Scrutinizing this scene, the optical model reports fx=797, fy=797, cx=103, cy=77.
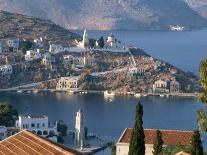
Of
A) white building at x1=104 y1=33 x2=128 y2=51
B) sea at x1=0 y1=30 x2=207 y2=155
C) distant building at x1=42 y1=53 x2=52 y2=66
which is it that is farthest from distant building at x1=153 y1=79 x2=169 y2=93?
distant building at x1=42 y1=53 x2=52 y2=66

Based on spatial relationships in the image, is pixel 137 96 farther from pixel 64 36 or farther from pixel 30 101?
pixel 64 36

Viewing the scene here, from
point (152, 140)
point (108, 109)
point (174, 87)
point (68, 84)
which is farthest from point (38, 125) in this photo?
point (174, 87)

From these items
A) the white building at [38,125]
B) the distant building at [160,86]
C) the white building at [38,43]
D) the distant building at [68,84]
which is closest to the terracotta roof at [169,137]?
the white building at [38,125]

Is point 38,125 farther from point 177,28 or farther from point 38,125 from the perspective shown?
point 177,28

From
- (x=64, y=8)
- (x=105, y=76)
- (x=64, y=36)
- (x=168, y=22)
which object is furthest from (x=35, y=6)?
(x=105, y=76)

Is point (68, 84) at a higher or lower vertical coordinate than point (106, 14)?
lower

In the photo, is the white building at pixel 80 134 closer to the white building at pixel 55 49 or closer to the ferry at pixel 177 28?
the white building at pixel 55 49
